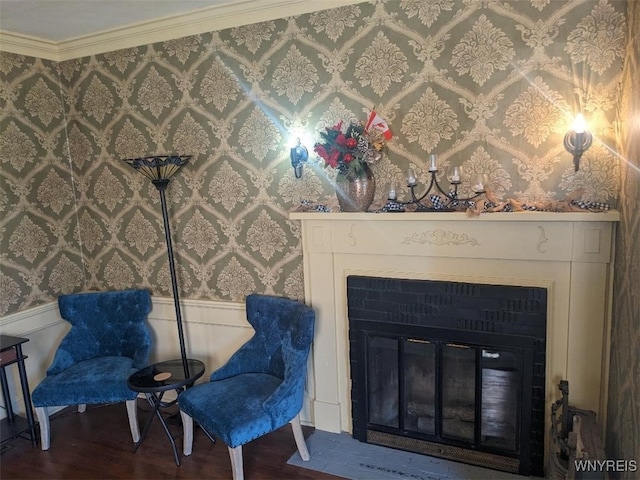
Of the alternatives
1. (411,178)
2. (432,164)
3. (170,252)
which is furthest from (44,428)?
(432,164)

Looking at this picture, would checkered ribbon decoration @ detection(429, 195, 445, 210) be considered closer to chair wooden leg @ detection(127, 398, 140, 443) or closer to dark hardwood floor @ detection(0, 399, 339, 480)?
dark hardwood floor @ detection(0, 399, 339, 480)

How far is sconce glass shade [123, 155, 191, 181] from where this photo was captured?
2928 millimetres

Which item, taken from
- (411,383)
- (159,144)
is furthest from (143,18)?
(411,383)

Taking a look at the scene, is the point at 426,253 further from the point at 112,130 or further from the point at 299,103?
the point at 112,130

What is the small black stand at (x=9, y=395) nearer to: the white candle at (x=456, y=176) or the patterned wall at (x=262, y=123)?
the patterned wall at (x=262, y=123)

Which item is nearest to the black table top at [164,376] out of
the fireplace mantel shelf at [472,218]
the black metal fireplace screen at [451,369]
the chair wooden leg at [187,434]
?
the chair wooden leg at [187,434]

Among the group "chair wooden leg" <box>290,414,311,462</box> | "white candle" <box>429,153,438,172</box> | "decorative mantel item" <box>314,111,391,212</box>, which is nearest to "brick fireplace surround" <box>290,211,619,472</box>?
"decorative mantel item" <box>314,111,391,212</box>

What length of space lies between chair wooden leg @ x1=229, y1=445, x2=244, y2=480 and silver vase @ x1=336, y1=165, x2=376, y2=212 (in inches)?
54.8

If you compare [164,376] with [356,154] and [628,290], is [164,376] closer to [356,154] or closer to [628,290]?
[356,154]

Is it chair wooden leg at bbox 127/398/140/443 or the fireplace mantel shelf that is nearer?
the fireplace mantel shelf

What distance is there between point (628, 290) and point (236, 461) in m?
1.99

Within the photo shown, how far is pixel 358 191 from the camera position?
2697 mm

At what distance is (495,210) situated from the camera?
2.42 meters

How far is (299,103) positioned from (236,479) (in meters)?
2.09
